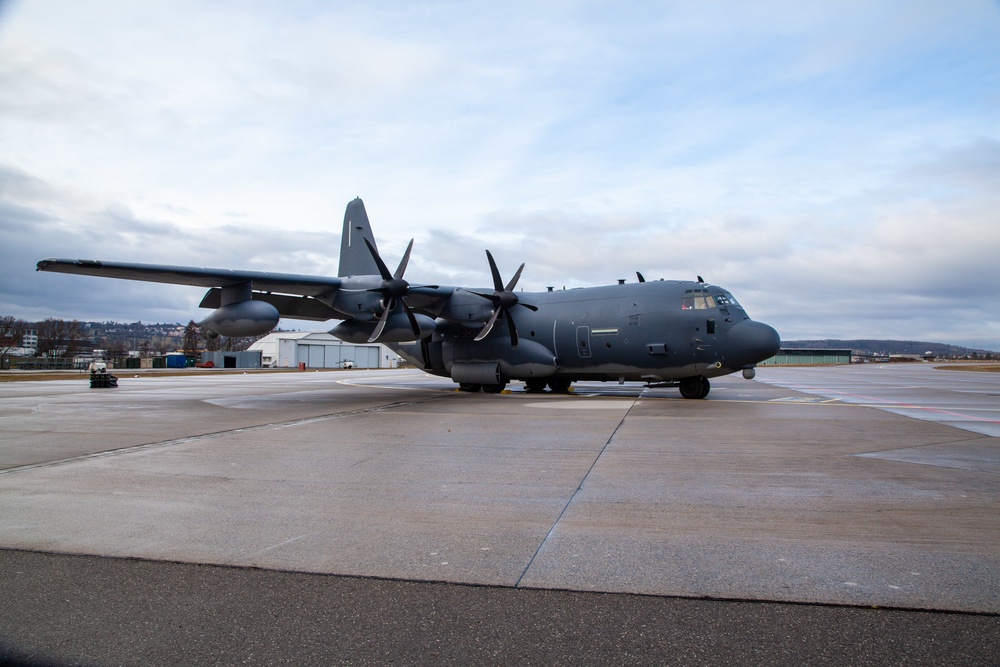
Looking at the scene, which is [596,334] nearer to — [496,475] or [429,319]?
[429,319]

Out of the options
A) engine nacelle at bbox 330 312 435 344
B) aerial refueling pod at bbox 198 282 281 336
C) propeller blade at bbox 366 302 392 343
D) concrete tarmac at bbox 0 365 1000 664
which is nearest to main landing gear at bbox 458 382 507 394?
engine nacelle at bbox 330 312 435 344

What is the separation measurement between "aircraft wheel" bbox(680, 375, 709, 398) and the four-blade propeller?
6.30 meters

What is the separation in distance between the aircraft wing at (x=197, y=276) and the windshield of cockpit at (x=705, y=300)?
11933 mm

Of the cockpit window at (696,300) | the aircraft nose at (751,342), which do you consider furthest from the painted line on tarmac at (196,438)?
the aircraft nose at (751,342)

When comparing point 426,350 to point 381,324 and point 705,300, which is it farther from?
point 705,300

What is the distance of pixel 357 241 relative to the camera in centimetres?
2702

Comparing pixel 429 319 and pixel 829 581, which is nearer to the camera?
pixel 829 581

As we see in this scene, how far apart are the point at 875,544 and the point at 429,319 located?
21.3m

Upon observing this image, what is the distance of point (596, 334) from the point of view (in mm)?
22219

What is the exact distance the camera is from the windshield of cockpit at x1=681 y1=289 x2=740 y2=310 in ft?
66.5

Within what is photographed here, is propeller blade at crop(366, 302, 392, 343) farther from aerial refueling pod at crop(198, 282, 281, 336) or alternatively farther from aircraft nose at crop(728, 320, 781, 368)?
aircraft nose at crop(728, 320, 781, 368)

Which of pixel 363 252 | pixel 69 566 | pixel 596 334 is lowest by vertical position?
pixel 69 566

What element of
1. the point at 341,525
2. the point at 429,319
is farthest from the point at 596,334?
the point at 341,525

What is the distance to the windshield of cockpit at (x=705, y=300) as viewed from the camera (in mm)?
20266
